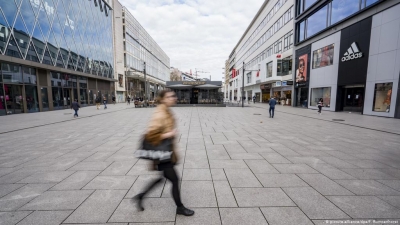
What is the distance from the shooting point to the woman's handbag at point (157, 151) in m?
2.41

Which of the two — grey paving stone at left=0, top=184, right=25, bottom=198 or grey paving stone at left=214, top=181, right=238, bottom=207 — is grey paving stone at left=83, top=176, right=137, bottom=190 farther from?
grey paving stone at left=214, top=181, right=238, bottom=207

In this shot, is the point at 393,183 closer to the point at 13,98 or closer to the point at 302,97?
the point at 302,97

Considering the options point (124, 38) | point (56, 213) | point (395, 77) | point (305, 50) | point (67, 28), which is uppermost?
point (124, 38)

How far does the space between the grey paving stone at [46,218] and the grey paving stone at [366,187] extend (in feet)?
16.2

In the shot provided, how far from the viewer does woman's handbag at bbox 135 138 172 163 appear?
2.41m

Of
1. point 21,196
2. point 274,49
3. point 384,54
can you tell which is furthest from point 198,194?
point 274,49

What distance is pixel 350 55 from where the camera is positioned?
17547mm

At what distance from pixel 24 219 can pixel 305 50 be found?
30276 millimetres

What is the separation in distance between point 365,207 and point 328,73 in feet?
73.6

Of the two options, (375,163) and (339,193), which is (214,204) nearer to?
(339,193)

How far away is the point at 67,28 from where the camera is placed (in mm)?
24828

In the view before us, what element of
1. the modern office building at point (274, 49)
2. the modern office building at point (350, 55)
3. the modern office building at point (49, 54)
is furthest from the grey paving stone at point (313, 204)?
the modern office building at point (274, 49)

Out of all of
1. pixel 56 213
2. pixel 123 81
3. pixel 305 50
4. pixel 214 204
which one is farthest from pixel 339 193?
pixel 123 81

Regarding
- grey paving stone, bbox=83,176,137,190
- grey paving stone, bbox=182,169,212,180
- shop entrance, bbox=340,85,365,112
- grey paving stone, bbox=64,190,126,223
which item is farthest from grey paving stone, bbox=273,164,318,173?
shop entrance, bbox=340,85,365,112
